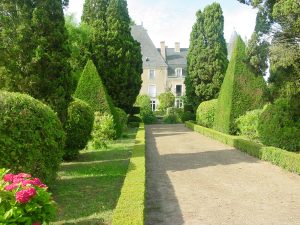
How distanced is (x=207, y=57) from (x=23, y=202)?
34201 mm

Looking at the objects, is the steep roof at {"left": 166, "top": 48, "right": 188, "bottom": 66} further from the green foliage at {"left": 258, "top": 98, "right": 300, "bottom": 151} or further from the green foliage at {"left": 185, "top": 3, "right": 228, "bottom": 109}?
the green foliage at {"left": 258, "top": 98, "right": 300, "bottom": 151}

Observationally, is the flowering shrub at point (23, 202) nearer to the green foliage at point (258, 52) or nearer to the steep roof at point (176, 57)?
the green foliage at point (258, 52)

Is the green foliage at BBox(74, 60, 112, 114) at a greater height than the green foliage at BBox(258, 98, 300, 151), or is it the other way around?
the green foliage at BBox(74, 60, 112, 114)

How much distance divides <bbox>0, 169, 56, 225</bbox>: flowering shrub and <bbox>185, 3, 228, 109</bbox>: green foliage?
3278 centimetres

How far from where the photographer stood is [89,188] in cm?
877

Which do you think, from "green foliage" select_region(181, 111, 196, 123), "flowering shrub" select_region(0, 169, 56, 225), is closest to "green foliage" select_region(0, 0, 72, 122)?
"flowering shrub" select_region(0, 169, 56, 225)

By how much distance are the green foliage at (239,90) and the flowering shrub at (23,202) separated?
17900mm

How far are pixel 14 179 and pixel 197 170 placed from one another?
7.86 metres

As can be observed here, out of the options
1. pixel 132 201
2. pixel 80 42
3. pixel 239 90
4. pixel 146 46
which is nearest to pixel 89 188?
pixel 132 201

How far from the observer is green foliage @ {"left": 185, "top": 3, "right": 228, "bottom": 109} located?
36438 mm

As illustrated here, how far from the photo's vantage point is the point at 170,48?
233 ft

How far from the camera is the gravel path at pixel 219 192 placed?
6789mm

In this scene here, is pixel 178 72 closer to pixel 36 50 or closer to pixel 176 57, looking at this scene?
pixel 176 57

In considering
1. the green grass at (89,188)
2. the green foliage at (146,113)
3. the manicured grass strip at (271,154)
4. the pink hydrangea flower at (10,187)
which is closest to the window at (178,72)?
the green foliage at (146,113)
